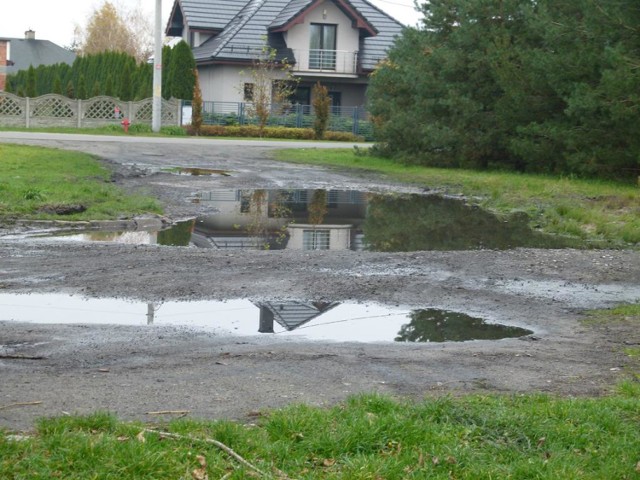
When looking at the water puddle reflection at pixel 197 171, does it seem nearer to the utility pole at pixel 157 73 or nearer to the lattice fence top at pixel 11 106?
the utility pole at pixel 157 73

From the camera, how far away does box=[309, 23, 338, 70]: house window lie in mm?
56000

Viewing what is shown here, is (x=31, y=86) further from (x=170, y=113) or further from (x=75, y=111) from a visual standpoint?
(x=170, y=113)

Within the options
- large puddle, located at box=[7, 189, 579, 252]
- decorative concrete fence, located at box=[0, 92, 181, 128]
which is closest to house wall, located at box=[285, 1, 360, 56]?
decorative concrete fence, located at box=[0, 92, 181, 128]

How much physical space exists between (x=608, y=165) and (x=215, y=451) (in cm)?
2140

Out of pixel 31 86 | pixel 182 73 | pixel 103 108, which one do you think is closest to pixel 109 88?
pixel 31 86

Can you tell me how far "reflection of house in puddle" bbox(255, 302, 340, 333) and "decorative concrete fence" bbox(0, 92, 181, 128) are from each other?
123ft

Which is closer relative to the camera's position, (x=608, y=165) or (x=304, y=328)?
(x=304, y=328)

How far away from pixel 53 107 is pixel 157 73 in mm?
5728

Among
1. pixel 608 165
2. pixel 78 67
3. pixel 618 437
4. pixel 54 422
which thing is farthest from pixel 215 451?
pixel 78 67

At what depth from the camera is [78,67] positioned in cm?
6172

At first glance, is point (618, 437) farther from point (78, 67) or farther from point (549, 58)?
point (78, 67)

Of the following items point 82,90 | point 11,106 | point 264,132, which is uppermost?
point 82,90

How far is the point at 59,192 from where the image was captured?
58.2 ft

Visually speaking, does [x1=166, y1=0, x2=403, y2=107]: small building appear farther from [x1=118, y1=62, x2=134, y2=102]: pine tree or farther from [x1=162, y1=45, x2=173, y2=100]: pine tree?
[x1=118, y1=62, x2=134, y2=102]: pine tree
